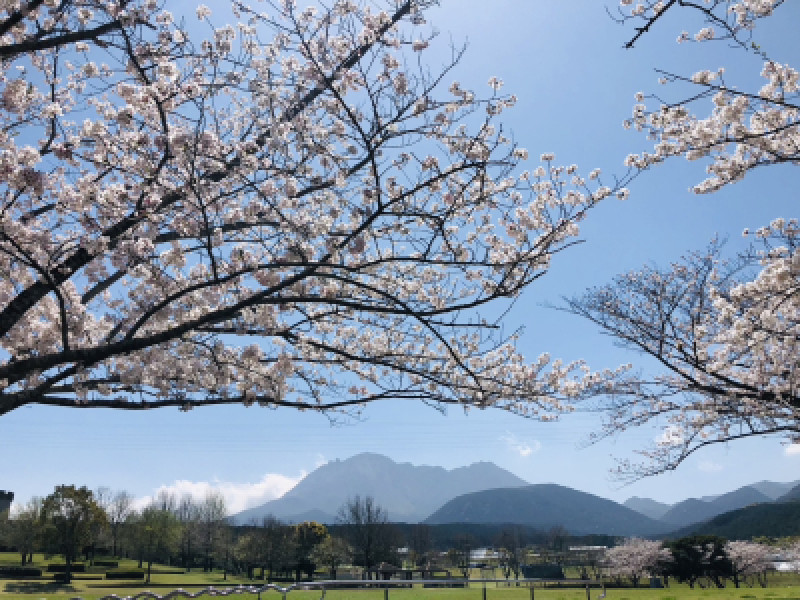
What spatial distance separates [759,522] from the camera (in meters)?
75.1

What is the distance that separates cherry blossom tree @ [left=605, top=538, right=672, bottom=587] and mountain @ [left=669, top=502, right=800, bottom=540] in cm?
3066

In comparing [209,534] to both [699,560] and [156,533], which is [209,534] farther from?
[699,560]

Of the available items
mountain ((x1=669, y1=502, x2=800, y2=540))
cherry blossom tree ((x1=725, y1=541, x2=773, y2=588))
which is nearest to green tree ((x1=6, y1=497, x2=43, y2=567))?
cherry blossom tree ((x1=725, y1=541, x2=773, y2=588))

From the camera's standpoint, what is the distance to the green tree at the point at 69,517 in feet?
134

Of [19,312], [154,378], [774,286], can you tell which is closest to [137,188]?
→ [19,312]

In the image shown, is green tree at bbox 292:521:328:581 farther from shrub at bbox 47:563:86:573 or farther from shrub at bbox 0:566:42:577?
shrub at bbox 0:566:42:577

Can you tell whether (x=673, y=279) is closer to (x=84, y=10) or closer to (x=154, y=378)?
(x=154, y=378)

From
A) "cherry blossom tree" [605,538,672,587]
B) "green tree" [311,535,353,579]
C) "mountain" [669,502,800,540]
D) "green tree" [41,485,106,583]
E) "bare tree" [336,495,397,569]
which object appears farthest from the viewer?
"mountain" [669,502,800,540]

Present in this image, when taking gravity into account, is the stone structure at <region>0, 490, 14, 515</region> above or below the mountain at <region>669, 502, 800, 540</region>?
above

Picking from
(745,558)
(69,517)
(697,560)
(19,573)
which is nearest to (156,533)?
(69,517)

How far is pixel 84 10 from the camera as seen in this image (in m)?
5.23

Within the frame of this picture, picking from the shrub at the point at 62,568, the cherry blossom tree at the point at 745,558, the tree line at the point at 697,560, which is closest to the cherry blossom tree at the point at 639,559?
the tree line at the point at 697,560

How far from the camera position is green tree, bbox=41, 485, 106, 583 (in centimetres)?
4094

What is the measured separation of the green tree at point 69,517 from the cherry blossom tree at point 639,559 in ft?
123
